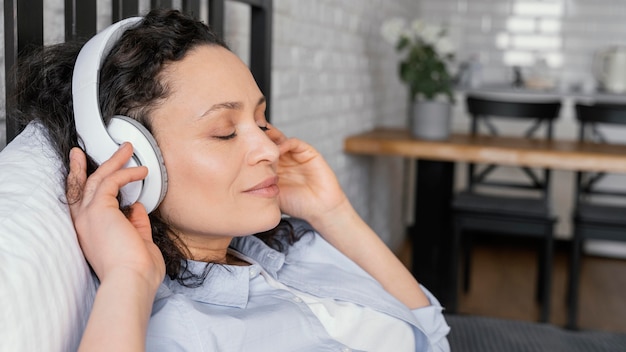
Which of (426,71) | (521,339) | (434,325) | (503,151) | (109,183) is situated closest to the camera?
(109,183)

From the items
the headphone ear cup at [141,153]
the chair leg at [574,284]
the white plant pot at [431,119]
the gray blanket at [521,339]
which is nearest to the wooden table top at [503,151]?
the white plant pot at [431,119]

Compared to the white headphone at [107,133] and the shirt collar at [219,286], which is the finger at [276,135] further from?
the white headphone at [107,133]

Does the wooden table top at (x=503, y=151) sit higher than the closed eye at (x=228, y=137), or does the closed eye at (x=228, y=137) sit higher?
the closed eye at (x=228, y=137)

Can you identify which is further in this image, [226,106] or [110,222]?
[226,106]

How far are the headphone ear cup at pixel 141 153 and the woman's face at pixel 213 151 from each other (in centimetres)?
5

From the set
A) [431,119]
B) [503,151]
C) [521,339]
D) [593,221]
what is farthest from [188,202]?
[593,221]

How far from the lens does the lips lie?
3.05 feet

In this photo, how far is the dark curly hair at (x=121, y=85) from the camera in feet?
2.85

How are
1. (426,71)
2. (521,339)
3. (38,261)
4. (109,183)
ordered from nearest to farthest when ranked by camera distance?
(38,261), (109,183), (521,339), (426,71)

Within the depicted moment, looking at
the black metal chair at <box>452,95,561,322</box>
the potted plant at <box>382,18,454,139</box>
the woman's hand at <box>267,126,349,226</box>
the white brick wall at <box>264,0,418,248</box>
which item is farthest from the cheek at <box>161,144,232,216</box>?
the black metal chair at <box>452,95,561,322</box>

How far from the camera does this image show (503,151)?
2.56 m

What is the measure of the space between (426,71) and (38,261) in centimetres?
220

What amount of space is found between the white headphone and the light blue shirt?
13 centimetres

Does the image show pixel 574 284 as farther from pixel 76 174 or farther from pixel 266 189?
pixel 76 174
